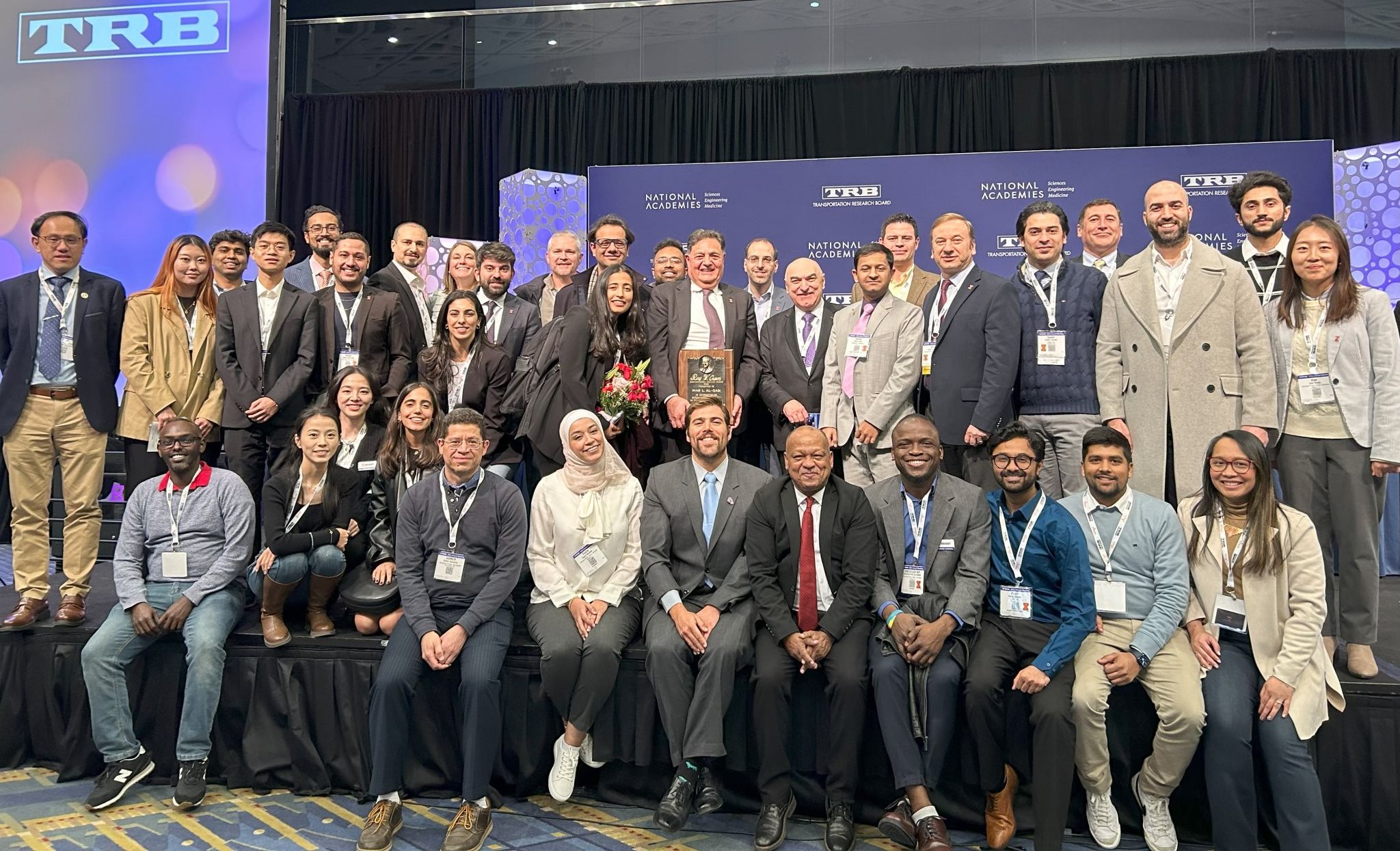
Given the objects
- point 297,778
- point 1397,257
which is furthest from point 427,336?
point 1397,257

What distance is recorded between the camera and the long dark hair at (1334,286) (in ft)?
11.0

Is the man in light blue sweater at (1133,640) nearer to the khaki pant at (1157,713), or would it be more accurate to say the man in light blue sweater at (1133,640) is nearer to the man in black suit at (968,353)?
the khaki pant at (1157,713)

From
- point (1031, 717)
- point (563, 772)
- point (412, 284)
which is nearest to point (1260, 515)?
point (1031, 717)

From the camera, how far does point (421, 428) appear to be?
394 centimetres

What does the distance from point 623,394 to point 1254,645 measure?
250 cm

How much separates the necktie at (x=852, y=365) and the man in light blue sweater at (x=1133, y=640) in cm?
112

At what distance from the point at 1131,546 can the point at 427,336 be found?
3304 millimetres

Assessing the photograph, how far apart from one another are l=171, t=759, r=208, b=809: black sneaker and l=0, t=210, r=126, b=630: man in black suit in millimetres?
972

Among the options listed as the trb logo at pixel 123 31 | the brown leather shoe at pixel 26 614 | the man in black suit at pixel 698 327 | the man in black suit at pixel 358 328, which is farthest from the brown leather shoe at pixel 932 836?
the trb logo at pixel 123 31

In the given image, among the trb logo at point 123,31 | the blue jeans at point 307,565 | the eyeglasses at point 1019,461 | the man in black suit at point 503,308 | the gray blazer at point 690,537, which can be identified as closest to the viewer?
the eyeglasses at point 1019,461

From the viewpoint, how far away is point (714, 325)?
14.5 ft

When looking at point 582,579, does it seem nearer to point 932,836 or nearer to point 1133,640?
point 932,836

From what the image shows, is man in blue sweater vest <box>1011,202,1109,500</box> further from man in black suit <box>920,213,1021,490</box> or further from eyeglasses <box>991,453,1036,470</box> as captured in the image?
eyeglasses <box>991,453,1036,470</box>

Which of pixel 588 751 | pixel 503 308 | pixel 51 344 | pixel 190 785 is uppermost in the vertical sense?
pixel 503 308
